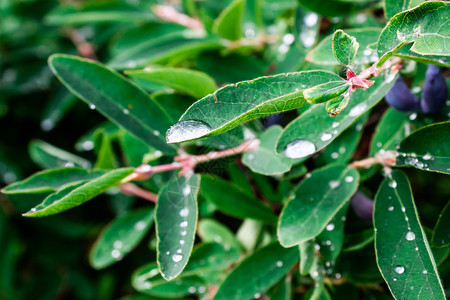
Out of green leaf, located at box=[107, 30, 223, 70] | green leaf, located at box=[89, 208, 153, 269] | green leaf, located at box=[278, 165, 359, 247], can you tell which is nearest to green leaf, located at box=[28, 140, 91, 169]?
green leaf, located at box=[89, 208, 153, 269]

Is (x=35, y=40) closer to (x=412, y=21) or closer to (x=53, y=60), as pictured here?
(x=53, y=60)

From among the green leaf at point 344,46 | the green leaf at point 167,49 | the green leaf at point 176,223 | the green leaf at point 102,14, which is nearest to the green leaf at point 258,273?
→ the green leaf at point 176,223

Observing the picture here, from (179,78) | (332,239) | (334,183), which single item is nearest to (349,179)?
(334,183)

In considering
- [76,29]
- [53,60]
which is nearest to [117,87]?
[53,60]

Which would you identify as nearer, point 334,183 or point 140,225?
point 334,183

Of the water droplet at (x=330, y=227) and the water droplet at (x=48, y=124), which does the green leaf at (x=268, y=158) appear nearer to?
the water droplet at (x=330, y=227)

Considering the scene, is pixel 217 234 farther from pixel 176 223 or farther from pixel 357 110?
pixel 357 110
